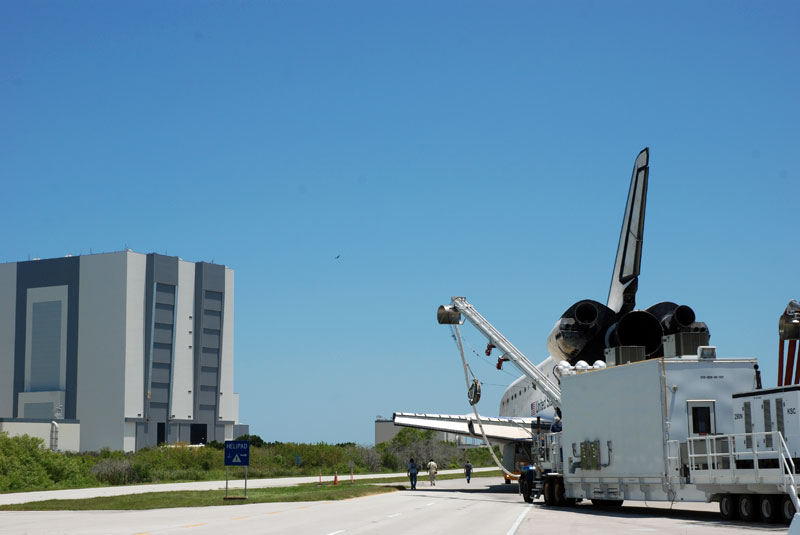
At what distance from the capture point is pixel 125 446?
105750 mm

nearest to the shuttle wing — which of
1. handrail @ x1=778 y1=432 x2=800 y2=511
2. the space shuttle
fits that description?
the space shuttle

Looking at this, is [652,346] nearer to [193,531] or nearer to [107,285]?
[193,531]

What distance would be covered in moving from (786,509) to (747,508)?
1548 mm

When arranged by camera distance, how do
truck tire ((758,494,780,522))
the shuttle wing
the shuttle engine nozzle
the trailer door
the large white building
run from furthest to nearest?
1. the large white building
2. the shuttle wing
3. the shuttle engine nozzle
4. the trailer door
5. truck tire ((758,494,780,522))

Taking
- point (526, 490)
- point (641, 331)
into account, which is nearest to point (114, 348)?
point (526, 490)

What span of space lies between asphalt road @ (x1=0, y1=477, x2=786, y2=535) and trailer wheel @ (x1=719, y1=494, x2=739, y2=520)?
1.74 ft

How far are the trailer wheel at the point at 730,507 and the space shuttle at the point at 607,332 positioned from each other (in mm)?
6604

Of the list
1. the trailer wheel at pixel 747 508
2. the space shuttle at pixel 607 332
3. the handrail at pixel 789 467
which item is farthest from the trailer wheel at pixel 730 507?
the space shuttle at pixel 607 332

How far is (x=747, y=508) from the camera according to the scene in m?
20.3

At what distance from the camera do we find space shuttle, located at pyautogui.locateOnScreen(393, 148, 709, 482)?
3241 cm

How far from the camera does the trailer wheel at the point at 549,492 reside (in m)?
29.9

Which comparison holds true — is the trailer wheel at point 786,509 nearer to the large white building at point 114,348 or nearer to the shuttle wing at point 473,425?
the shuttle wing at point 473,425

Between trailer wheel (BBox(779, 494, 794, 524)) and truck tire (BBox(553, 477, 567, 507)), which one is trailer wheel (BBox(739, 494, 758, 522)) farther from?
truck tire (BBox(553, 477, 567, 507))

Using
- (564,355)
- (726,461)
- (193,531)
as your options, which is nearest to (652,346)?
Answer: (564,355)
